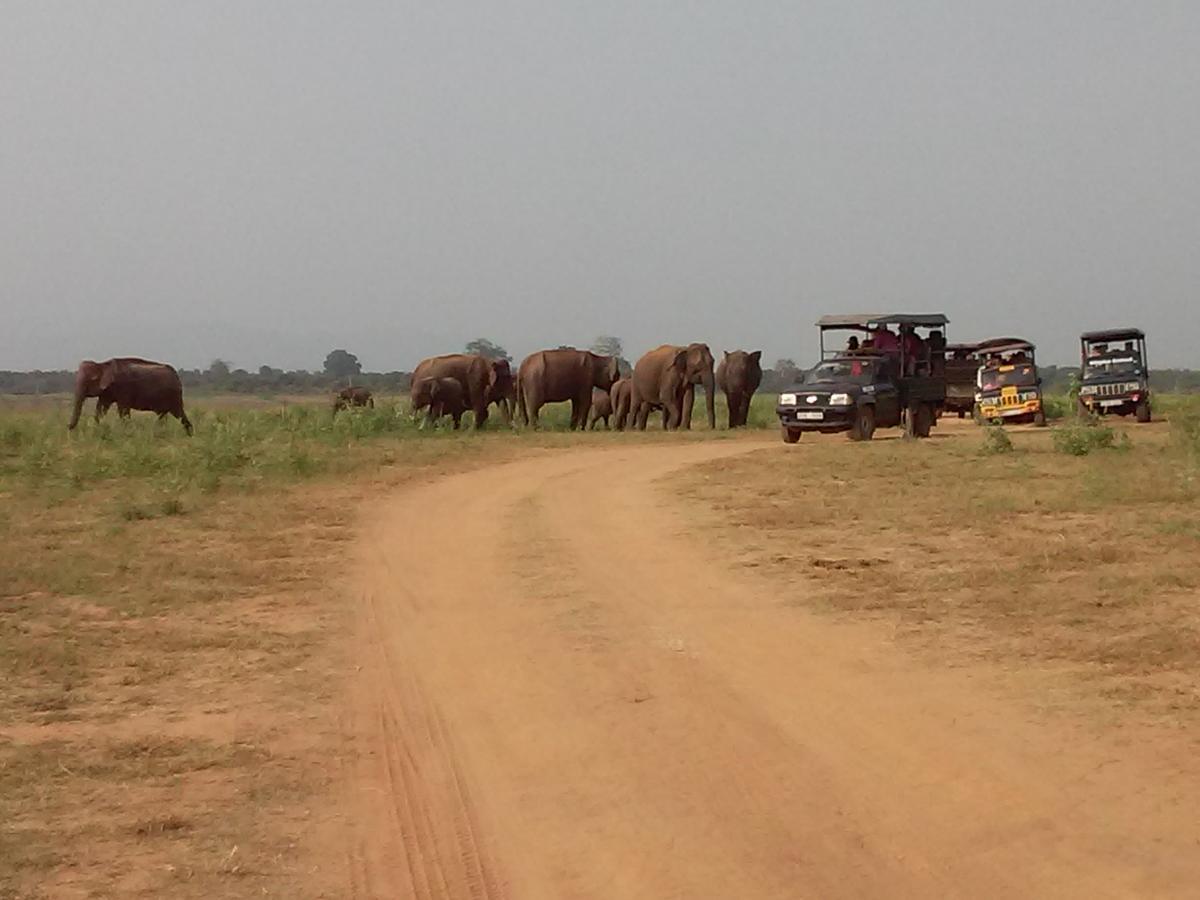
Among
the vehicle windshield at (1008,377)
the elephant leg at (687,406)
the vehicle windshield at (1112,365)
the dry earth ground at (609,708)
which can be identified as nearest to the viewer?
the dry earth ground at (609,708)

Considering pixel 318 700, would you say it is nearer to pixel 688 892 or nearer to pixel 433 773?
pixel 433 773

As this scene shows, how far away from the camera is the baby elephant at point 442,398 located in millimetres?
31859

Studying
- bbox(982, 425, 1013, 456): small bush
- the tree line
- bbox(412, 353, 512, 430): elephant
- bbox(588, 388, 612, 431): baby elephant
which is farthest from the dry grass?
the tree line

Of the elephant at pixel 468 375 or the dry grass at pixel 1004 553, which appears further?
the elephant at pixel 468 375

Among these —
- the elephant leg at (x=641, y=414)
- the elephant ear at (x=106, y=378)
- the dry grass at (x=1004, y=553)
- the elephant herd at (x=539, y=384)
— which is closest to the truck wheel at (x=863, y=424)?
the dry grass at (x=1004, y=553)

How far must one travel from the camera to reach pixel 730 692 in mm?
6973

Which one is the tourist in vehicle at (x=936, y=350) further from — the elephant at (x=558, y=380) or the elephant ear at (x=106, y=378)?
the elephant ear at (x=106, y=378)

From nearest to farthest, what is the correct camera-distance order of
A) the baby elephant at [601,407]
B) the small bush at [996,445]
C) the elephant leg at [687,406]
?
the small bush at [996,445] < the elephant leg at [687,406] < the baby elephant at [601,407]

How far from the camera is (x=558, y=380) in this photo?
3366 cm

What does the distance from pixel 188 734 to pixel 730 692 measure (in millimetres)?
2773

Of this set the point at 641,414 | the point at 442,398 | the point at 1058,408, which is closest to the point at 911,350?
the point at 641,414

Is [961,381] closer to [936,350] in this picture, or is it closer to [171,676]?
[936,350]

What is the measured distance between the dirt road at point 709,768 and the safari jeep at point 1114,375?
82.6 ft

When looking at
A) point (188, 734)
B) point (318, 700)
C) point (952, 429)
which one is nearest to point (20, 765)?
point (188, 734)
